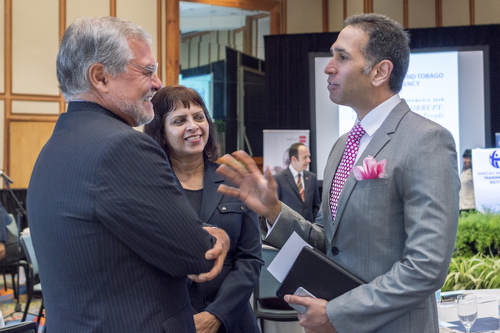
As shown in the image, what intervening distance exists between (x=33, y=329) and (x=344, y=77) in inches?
51.6

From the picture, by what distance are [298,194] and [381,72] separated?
5287mm

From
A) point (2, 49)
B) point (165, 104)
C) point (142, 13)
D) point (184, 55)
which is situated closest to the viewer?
point (165, 104)

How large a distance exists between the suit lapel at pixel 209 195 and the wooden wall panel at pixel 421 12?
8.68 meters

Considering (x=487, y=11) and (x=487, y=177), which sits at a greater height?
(x=487, y=11)

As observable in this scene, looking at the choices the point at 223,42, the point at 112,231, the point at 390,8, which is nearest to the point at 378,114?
the point at 112,231

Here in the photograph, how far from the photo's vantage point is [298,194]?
6902mm

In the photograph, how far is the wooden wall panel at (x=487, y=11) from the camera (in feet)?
31.5

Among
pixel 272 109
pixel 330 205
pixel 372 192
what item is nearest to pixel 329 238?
pixel 330 205

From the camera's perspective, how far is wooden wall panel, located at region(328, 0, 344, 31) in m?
10.1

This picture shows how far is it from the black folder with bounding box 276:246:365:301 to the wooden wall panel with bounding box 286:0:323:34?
9.15 m

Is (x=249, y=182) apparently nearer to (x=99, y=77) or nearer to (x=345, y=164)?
(x=345, y=164)

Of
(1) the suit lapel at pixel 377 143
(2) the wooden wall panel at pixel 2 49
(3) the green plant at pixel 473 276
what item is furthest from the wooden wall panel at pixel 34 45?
(1) the suit lapel at pixel 377 143

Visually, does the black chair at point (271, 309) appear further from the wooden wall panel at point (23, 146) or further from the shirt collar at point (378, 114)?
the wooden wall panel at point (23, 146)

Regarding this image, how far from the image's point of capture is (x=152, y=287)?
127 centimetres
